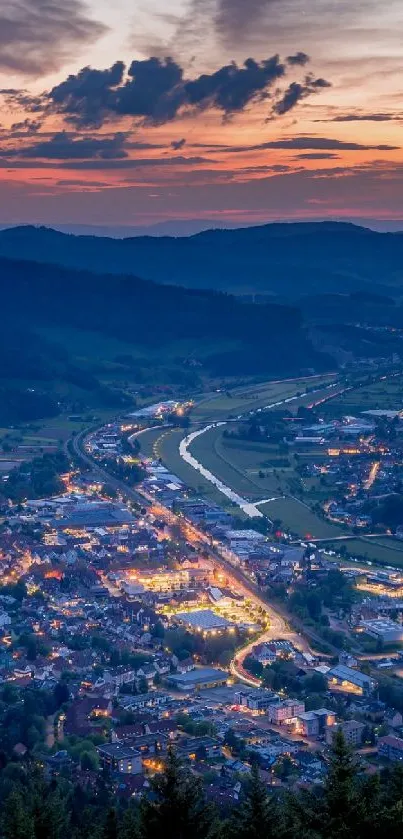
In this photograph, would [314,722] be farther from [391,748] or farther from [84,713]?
[84,713]

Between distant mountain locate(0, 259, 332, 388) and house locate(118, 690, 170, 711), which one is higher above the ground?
distant mountain locate(0, 259, 332, 388)

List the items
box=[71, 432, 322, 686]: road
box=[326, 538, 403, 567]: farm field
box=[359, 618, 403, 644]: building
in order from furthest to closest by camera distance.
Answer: box=[326, 538, 403, 567]: farm field → box=[359, 618, 403, 644]: building → box=[71, 432, 322, 686]: road

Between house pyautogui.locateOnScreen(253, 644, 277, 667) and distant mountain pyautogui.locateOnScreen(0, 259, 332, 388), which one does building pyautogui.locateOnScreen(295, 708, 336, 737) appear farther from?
distant mountain pyautogui.locateOnScreen(0, 259, 332, 388)

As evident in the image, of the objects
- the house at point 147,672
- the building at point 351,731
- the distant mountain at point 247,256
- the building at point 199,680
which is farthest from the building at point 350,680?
the distant mountain at point 247,256

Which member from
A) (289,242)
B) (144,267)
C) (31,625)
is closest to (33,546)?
(31,625)

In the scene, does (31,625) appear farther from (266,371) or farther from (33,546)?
(266,371)

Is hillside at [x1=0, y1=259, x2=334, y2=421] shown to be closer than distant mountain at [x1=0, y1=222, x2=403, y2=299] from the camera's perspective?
Yes

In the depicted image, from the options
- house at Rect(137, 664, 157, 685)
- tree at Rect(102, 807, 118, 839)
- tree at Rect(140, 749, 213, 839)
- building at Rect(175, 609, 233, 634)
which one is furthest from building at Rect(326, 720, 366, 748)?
tree at Rect(140, 749, 213, 839)

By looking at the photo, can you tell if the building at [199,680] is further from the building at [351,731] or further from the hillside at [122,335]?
the hillside at [122,335]
